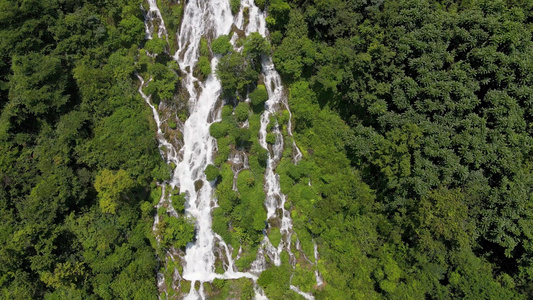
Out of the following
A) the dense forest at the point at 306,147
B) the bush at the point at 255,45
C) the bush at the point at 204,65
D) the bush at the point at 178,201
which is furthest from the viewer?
the bush at the point at 178,201

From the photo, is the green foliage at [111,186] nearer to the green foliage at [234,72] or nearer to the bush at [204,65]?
the bush at [204,65]

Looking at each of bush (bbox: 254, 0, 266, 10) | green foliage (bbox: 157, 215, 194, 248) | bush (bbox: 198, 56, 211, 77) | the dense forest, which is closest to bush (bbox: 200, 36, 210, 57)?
bush (bbox: 198, 56, 211, 77)

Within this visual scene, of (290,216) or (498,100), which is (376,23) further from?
(290,216)

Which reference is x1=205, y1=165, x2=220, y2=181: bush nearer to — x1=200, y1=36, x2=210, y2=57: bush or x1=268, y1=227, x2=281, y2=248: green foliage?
x1=268, y1=227, x2=281, y2=248: green foliage

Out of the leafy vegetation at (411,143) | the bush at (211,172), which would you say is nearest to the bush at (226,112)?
the bush at (211,172)

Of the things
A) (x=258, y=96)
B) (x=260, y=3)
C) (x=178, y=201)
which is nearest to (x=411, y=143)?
(x=258, y=96)

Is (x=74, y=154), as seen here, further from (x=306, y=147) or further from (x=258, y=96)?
(x=306, y=147)

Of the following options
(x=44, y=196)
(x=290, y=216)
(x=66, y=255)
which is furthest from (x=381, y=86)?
(x=66, y=255)

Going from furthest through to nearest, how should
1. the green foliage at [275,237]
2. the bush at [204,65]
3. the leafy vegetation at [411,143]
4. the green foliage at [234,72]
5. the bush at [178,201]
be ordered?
the green foliage at [275,237], the bush at [178,201], the bush at [204,65], the green foliage at [234,72], the leafy vegetation at [411,143]
